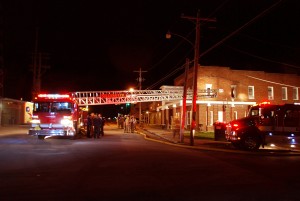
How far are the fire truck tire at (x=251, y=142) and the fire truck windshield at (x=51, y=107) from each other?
10843 millimetres

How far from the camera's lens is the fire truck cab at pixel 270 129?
20.0 m

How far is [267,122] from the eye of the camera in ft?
66.8

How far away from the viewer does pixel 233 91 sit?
44844 millimetres

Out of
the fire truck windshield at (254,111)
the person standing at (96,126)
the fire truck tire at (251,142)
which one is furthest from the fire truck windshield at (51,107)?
the fire truck windshield at (254,111)

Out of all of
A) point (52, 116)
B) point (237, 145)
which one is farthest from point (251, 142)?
point (52, 116)

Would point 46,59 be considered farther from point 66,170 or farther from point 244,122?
point 66,170

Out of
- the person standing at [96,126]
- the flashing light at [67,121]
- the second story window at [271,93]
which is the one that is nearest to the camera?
the flashing light at [67,121]

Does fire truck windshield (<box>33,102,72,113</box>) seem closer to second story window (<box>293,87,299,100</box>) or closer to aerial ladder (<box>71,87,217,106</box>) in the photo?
aerial ladder (<box>71,87,217,106</box>)

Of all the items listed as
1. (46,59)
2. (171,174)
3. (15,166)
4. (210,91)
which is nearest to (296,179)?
(171,174)

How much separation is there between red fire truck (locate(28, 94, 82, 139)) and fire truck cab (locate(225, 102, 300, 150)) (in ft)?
33.1

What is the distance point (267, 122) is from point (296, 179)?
9.90 meters

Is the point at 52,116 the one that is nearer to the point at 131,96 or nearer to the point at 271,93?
the point at 131,96

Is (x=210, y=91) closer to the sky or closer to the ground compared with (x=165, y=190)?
closer to the sky

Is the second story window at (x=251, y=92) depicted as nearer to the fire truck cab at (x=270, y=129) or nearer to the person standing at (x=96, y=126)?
the person standing at (x=96, y=126)
